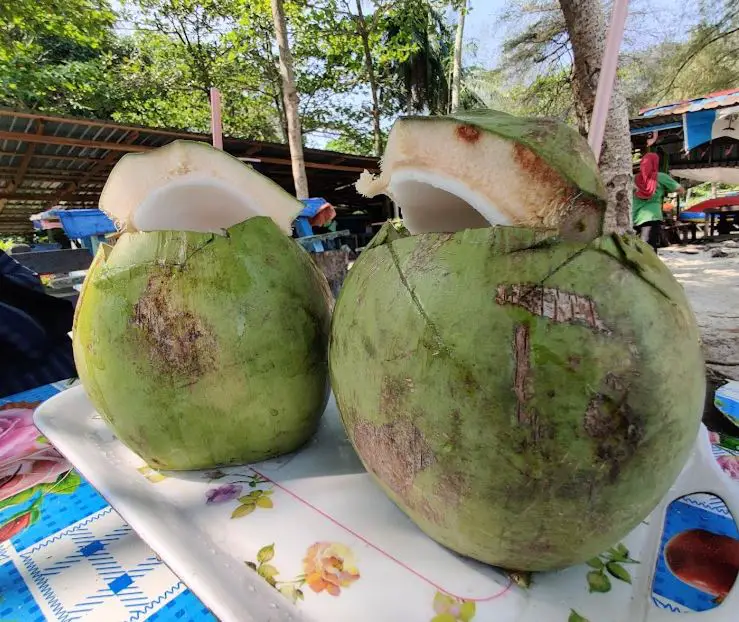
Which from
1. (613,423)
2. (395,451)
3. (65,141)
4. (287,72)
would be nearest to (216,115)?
(395,451)

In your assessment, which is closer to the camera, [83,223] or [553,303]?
[553,303]

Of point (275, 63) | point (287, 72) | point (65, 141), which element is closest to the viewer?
point (65, 141)

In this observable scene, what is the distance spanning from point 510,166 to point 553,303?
0.44 ft

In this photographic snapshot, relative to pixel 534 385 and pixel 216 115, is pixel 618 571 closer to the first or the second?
pixel 534 385

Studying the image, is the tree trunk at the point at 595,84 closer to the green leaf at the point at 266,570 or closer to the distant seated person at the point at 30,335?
the green leaf at the point at 266,570

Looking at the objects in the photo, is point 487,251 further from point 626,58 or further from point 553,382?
point 626,58

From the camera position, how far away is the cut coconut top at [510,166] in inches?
16.5

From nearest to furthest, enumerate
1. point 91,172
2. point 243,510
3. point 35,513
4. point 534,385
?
point 534,385 < point 243,510 < point 35,513 < point 91,172

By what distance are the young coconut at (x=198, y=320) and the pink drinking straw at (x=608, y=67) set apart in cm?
40

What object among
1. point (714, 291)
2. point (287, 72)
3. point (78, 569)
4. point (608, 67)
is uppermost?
point (287, 72)

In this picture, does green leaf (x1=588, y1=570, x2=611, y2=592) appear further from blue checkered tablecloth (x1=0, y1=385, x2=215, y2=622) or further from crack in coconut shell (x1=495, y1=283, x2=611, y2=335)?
blue checkered tablecloth (x1=0, y1=385, x2=215, y2=622)

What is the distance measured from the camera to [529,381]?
380 millimetres

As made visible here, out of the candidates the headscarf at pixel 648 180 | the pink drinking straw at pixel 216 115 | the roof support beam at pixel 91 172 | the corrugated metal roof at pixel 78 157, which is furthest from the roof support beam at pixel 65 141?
the headscarf at pixel 648 180

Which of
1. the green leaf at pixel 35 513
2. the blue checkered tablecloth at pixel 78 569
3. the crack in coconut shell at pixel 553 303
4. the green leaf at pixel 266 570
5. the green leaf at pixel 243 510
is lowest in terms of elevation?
the blue checkered tablecloth at pixel 78 569
